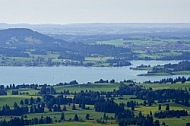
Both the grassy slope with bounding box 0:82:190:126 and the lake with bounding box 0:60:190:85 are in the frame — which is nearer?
the grassy slope with bounding box 0:82:190:126

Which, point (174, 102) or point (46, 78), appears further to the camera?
point (46, 78)

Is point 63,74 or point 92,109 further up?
point 63,74

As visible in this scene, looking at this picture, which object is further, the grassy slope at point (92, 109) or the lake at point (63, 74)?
the lake at point (63, 74)

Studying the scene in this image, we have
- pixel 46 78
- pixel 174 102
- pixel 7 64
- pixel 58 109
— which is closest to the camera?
pixel 58 109

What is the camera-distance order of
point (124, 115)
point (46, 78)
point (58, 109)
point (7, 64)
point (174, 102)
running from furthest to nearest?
point (7, 64)
point (46, 78)
point (174, 102)
point (58, 109)
point (124, 115)

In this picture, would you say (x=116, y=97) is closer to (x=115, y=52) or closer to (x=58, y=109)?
(x=58, y=109)

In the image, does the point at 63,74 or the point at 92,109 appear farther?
the point at 63,74

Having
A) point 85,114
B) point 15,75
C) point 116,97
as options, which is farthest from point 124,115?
point 15,75

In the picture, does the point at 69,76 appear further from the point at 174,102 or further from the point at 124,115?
the point at 124,115
